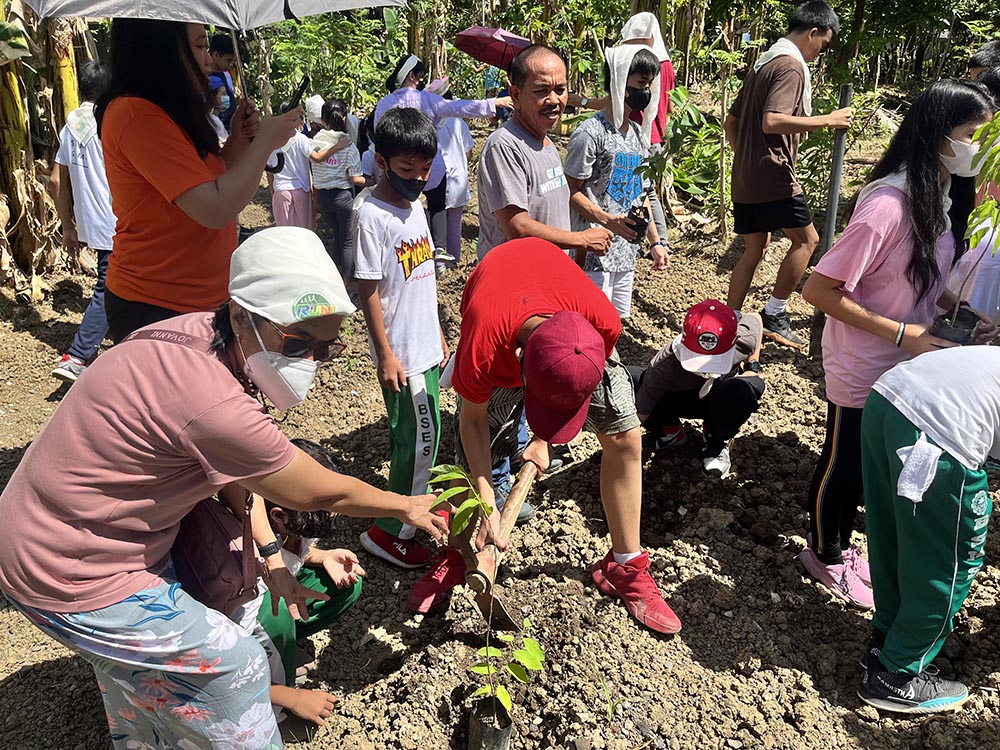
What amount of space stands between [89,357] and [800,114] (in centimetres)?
433

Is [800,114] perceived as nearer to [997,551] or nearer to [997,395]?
[997,551]

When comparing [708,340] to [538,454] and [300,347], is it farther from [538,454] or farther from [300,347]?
[300,347]

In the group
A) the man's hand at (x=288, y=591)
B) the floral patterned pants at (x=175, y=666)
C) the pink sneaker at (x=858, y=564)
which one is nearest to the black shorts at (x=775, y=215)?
the pink sneaker at (x=858, y=564)

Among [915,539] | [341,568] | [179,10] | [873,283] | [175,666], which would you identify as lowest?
[341,568]

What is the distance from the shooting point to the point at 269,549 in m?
2.42

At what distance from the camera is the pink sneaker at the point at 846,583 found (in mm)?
3148

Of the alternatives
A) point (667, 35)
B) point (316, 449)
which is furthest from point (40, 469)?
point (667, 35)

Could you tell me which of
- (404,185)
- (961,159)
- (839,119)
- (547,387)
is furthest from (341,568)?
(839,119)

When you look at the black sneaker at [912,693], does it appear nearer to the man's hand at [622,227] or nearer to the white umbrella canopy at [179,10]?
the man's hand at [622,227]

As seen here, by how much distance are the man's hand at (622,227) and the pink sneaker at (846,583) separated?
157 centimetres

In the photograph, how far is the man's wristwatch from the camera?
95.0 inches

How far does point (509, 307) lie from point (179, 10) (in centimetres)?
126

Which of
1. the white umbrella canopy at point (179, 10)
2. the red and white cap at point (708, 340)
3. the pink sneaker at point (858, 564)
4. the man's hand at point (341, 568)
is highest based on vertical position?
Result: the white umbrella canopy at point (179, 10)

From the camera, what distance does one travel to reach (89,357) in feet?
16.3
